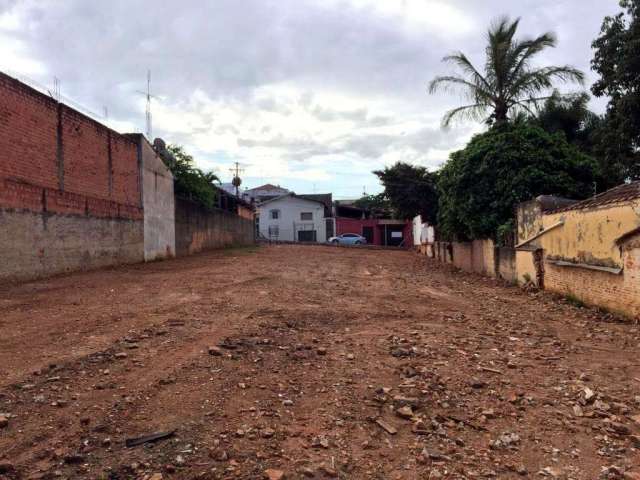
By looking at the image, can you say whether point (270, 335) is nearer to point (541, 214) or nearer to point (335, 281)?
point (335, 281)

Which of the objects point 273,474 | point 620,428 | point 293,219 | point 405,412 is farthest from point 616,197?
point 293,219

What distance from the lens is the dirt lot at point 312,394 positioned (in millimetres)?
2885

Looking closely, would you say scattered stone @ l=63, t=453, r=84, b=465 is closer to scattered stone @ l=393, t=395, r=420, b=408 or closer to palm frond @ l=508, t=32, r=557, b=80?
scattered stone @ l=393, t=395, r=420, b=408

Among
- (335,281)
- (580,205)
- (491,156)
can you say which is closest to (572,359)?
(580,205)

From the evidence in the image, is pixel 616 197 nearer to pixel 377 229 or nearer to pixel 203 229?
pixel 203 229

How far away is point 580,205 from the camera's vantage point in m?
9.07

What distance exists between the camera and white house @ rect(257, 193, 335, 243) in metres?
52.2

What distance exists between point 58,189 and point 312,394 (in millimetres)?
10716

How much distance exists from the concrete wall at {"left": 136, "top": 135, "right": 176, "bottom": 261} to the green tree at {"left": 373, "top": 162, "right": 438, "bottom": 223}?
1347 centimetres

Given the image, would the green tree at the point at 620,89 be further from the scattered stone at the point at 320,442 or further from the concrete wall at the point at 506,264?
the scattered stone at the point at 320,442

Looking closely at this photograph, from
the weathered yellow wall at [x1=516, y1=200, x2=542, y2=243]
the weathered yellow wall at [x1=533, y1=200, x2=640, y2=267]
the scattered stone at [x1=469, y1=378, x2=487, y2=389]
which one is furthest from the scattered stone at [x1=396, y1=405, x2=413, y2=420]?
the weathered yellow wall at [x1=516, y1=200, x2=542, y2=243]

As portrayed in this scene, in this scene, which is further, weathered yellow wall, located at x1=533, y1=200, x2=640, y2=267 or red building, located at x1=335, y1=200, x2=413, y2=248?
red building, located at x1=335, y1=200, x2=413, y2=248

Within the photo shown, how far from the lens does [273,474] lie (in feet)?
8.95

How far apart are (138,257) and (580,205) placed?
44.8ft
